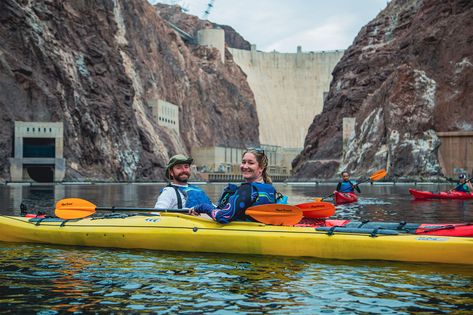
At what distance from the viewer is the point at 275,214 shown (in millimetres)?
10812

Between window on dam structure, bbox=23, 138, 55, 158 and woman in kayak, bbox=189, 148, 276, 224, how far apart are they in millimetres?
60034

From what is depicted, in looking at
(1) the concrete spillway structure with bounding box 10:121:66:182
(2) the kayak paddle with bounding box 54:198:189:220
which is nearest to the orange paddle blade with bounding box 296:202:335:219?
(2) the kayak paddle with bounding box 54:198:189:220

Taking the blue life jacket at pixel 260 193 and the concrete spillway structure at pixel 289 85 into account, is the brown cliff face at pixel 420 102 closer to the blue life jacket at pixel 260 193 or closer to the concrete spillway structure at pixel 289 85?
the blue life jacket at pixel 260 193

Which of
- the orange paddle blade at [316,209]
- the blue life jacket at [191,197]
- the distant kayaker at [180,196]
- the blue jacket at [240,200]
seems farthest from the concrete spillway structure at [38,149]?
the blue jacket at [240,200]

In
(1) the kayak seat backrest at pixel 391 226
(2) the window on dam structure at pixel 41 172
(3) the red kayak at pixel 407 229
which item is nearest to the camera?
(3) the red kayak at pixel 407 229

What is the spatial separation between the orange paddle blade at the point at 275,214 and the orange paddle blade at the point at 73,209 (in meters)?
3.84

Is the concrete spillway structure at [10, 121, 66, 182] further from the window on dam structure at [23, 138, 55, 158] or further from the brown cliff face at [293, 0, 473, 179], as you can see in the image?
the brown cliff face at [293, 0, 473, 179]

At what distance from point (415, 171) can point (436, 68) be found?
41.1 ft

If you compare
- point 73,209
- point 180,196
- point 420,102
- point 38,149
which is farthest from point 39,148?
point 180,196

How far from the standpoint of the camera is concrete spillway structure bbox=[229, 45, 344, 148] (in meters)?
176

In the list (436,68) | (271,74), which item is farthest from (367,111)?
(271,74)

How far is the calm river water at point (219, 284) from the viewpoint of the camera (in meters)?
7.46

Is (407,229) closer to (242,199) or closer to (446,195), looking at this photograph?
(242,199)

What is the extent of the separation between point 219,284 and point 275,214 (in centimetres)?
230
